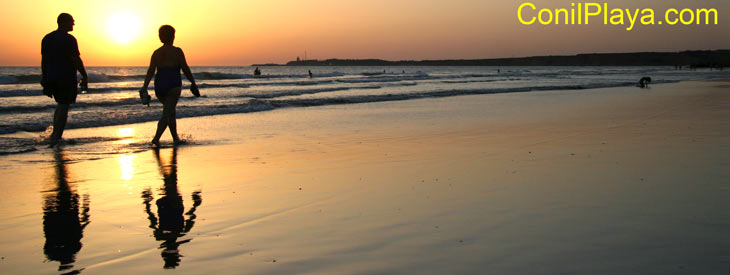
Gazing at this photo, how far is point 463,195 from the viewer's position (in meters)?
5.00

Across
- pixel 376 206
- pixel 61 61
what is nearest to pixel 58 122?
pixel 61 61

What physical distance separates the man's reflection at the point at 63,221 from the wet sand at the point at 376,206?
0.05ft

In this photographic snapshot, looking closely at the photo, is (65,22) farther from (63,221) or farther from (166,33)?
(63,221)

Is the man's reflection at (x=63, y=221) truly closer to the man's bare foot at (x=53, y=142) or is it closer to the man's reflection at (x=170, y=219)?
the man's reflection at (x=170, y=219)

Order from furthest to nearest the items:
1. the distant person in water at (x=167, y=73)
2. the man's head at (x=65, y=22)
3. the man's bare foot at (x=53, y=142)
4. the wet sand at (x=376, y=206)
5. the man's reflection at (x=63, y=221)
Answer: the man's bare foot at (x=53, y=142)
the distant person in water at (x=167, y=73)
the man's head at (x=65, y=22)
the man's reflection at (x=63, y=221)
the wet sand at (x=376, y=206)

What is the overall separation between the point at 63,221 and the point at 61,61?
5.13 metres

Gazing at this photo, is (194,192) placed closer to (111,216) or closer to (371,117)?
(111,216)

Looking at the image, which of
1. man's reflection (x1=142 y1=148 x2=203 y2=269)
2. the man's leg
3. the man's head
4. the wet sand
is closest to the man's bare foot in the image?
the man's leg

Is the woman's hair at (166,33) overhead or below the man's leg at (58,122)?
overhead

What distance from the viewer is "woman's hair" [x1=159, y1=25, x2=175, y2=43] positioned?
28.1 feet

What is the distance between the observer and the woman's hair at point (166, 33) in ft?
28.1

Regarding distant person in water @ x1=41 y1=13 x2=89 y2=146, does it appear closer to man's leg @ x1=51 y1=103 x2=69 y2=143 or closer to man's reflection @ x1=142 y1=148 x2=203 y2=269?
man's leg @ x1=51 y1=103 x2=69 y2=143

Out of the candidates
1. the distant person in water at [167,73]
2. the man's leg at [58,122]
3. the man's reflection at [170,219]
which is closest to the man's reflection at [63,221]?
the man's reflection at [170,219]

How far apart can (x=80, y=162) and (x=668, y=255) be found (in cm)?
617
